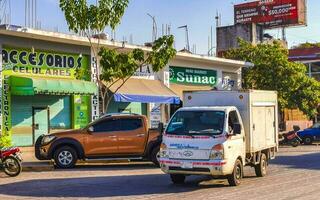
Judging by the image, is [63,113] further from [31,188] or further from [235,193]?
[235,193]

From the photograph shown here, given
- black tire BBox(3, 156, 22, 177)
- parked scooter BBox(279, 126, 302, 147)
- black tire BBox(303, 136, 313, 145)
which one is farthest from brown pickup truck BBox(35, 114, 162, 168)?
black tire BBox(303, 136, 313, 145)

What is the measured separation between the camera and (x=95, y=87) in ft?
86.6

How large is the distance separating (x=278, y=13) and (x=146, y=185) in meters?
67.6

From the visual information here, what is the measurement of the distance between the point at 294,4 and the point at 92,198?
6947 centimetres

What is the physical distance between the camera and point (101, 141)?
1859 cm

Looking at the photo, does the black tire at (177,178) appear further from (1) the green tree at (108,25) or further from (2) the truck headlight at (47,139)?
(1) the green tree at (108,25)

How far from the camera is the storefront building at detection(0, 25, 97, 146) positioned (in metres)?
23.5

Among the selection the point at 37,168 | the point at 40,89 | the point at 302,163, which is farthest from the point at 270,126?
the point at 40,89

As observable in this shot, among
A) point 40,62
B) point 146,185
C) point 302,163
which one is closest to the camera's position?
point 146,185

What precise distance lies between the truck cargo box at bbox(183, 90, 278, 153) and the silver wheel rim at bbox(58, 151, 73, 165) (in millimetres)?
5229

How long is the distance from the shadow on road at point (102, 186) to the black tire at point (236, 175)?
37cm

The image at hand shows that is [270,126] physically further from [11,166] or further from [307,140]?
[307,140]

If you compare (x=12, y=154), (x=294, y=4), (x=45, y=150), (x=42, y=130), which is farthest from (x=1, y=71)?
(x=294, y=4)

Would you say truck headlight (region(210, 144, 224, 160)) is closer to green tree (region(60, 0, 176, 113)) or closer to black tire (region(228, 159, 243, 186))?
black tire (region(228, 159, 243, 186))
